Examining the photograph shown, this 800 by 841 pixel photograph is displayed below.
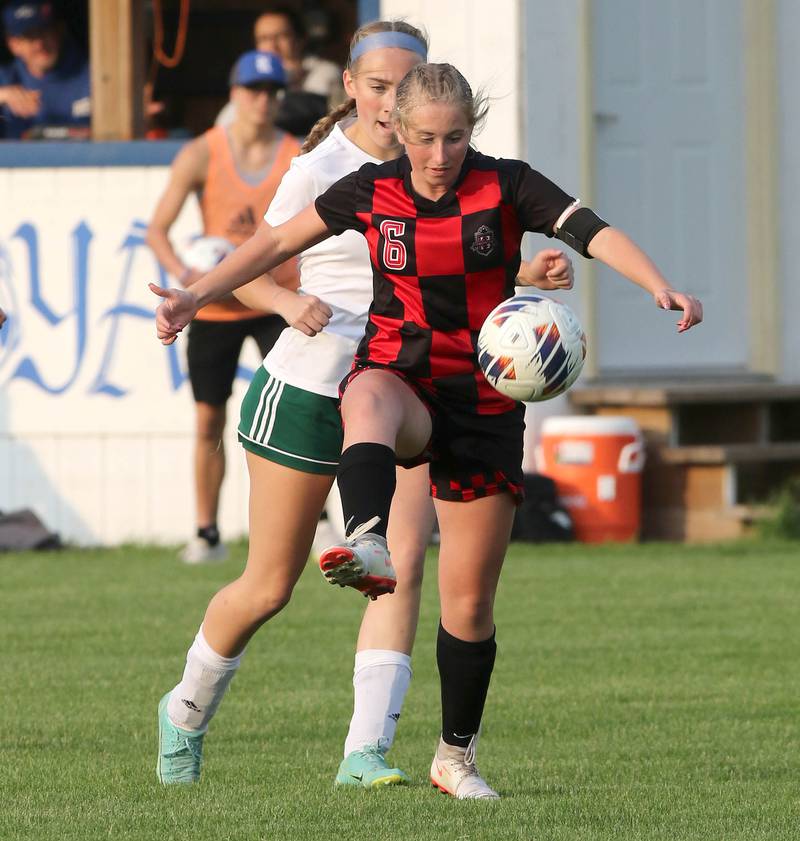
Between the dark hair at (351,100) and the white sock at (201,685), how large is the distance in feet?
4.64

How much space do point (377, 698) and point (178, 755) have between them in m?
0.56

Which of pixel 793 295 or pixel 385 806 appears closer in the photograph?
pixel 385 806

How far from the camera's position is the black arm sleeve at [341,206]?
15.7 ft

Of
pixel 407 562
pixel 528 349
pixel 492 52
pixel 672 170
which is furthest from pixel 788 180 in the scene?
pixel 528 349

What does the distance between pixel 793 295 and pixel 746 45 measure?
1692 mm

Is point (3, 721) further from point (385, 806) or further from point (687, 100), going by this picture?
point (687, 100)

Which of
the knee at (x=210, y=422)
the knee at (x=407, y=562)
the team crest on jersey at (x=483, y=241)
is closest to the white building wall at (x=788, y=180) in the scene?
the knee at (x=210, y=422)

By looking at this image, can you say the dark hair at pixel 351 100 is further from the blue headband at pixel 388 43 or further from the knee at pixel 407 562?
the knee at pixel 407 562

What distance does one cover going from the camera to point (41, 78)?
507 inches

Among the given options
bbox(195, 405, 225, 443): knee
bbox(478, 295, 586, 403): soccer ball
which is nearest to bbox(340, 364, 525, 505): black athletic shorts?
bbox(478, 295, 586, 403): soccer ball

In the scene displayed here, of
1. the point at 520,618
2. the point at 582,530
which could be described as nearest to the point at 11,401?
the point at 582,530

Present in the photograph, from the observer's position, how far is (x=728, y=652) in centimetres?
755

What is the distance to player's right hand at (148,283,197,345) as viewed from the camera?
4691 millimetres

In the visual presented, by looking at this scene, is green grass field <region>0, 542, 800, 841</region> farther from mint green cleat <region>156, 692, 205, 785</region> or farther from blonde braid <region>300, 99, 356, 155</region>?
blonde braid <region>300, 99, 356, 155</region>
